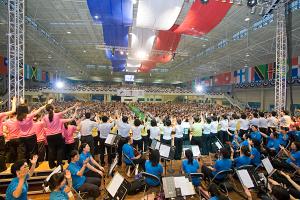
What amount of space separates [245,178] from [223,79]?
99.3 ft

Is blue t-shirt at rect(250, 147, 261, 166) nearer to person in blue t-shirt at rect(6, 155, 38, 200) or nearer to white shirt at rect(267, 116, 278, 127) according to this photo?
white shirt at rect(267, 116, 278, 127)

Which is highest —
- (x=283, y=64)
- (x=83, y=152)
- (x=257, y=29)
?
(x=257, y=29)

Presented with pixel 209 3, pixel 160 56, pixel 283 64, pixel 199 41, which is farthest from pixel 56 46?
pixel 283 64

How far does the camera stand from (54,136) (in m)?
4.09

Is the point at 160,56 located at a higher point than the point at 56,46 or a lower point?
lower

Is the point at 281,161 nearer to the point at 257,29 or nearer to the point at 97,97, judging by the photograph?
the point at 257,29

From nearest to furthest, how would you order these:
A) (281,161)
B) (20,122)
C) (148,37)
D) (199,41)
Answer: (20,122)
(281,161)
(148,37)
(199,41)

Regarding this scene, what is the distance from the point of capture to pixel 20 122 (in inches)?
149

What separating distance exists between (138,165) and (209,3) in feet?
24.3

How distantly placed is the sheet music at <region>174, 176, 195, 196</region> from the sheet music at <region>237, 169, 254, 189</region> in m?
0.95

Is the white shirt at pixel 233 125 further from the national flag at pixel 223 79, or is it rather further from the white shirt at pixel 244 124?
the national flag at pixel 223 79

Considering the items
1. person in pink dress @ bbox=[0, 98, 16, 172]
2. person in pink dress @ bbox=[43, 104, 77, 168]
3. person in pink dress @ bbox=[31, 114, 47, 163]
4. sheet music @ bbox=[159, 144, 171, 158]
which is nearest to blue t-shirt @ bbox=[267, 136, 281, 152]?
sheet music @ bbox=[159, 144, 171, 158]

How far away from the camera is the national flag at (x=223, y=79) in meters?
30.0

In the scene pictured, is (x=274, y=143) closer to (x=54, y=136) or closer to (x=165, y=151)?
(x=165, y=151)
